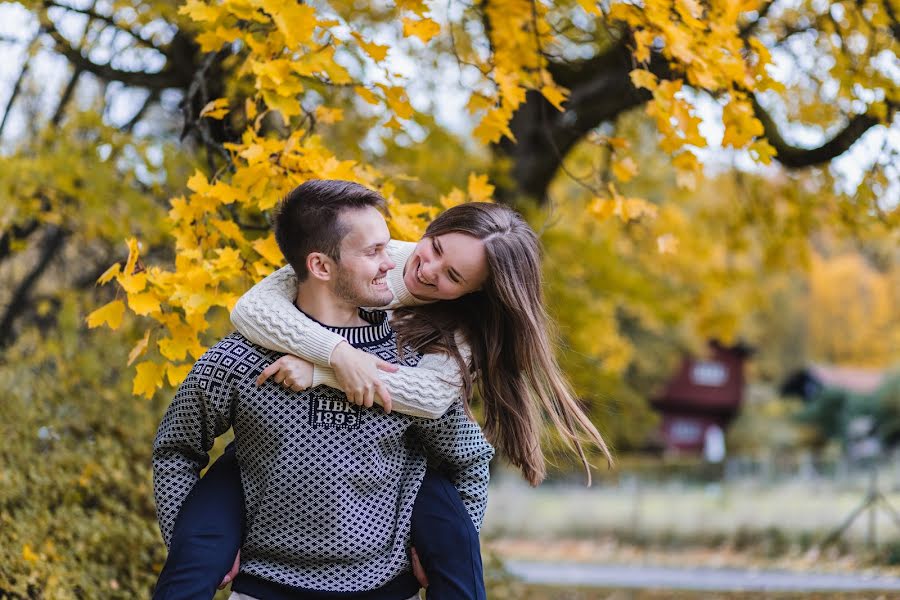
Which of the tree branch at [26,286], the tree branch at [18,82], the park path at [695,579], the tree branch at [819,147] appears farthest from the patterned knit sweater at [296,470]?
the tree branch at [26,286]

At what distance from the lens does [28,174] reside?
5.77 m

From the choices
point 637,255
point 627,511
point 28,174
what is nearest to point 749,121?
point 28,174

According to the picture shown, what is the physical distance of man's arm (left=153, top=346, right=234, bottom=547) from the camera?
2346mm

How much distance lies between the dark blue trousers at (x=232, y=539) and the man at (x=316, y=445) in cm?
4

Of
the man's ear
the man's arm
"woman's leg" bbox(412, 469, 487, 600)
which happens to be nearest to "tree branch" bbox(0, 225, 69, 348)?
the man's arm

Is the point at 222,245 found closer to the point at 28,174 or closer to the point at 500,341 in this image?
the point at 500,341

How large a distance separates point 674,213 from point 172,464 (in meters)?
8.01

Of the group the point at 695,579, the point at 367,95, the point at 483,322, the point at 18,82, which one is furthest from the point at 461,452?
the point at 695,579

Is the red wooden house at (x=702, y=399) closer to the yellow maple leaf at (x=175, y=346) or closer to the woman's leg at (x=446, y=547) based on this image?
the yellow maple leaf at (x=175, y=346)

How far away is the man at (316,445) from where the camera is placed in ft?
7.67

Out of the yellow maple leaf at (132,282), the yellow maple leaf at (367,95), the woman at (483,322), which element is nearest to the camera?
the woman at (483,322)

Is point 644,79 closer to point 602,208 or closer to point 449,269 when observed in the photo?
point 602,208

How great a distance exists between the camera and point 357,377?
230 cm

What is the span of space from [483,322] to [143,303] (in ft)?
3.06
